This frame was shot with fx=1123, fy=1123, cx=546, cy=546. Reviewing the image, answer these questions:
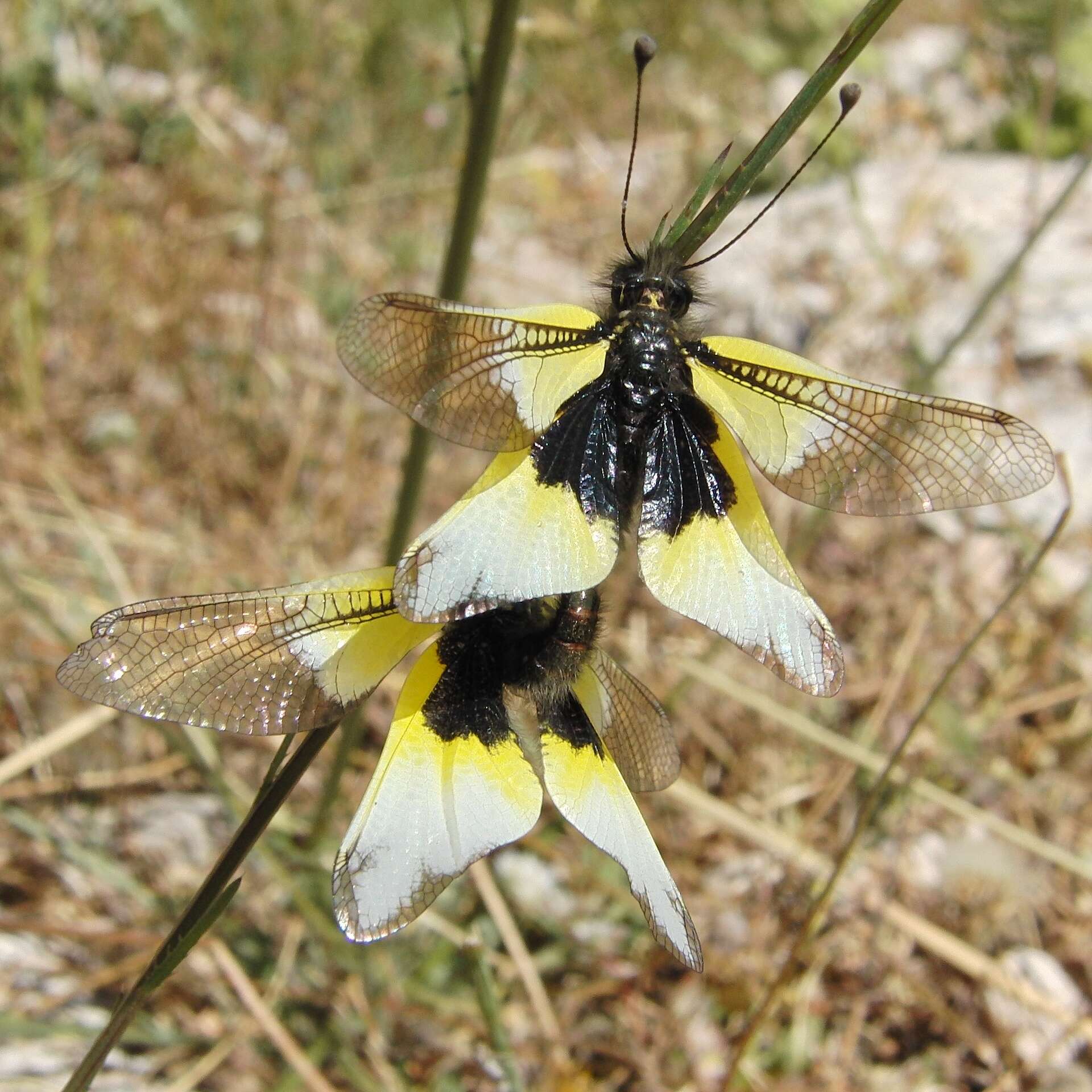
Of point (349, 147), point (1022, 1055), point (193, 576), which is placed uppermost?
point (349, 147)

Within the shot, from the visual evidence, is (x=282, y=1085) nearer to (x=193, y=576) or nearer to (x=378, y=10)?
(x=193, y=576)

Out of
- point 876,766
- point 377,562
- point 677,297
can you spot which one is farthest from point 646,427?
point 377,562

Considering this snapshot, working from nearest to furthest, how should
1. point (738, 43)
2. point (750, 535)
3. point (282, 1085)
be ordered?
point (750, 535), point (282, 1085), point (738, 43)

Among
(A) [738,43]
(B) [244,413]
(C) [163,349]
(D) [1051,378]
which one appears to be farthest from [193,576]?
(A) [738,43]

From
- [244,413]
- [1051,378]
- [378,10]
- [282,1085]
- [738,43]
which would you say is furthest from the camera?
[738,43]

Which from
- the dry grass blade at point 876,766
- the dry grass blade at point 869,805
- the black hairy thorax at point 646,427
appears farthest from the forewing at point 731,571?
the dry grass blade at point 876,766

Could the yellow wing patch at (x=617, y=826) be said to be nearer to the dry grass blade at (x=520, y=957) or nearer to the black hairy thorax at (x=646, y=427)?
the black hairy thorax at (x=646, y=427)
